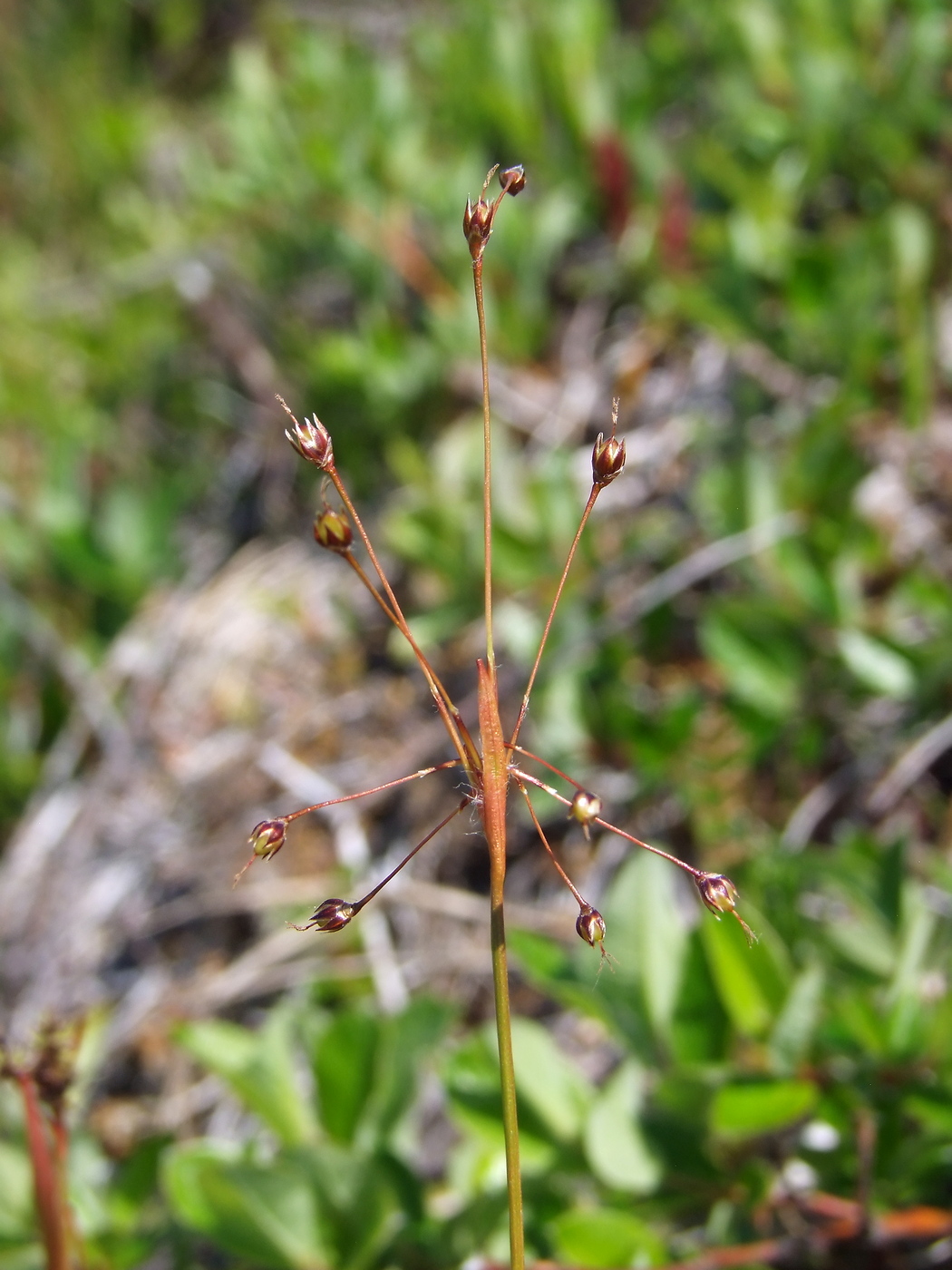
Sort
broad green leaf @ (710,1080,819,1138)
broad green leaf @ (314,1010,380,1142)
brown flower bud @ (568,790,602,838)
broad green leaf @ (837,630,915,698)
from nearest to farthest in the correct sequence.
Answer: brown flower bud @ (568,790,602,838) < broad green leaf @ (710,1080,819,1138) < broad green leaf @ (314,1010,380,1142) < broad green leaf @ (837,630,915,698)

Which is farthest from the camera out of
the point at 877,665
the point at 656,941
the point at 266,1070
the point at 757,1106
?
the point at 877,665

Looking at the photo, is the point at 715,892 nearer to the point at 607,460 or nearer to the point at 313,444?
the point at 607,460

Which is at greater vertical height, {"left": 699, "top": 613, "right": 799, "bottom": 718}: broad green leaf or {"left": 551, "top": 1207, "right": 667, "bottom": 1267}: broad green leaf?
{"left": 699, "top": 613, "right": 799, "bottom": 718}: broad green leaf

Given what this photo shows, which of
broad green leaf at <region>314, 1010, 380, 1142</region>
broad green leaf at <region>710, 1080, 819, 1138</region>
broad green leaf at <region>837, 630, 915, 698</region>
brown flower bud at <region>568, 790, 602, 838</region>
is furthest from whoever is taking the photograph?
broad green leaf at <region>837, 630, 915, 698</region>

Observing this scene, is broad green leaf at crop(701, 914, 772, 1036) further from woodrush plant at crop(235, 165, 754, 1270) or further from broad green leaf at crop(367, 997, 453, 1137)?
woodrush plant at crop(235, 165, 754, 1270)

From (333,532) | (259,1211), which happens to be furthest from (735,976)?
(333,532)

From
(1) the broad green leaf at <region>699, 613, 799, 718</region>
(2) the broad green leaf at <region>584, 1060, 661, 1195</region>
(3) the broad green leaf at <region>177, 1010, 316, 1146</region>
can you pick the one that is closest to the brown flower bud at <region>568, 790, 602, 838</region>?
(2) the broad green leaf at <region>584, 1060, 661, 1195</region>

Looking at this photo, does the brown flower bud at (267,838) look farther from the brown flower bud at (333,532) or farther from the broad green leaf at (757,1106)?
the broad green leaf at (757,1106)
